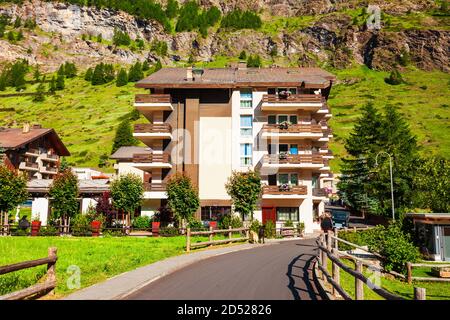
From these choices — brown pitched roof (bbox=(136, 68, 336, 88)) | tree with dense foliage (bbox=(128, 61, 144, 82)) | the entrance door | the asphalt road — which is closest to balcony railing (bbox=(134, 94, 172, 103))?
brown pitched roof (bbox=(136, 68, 336, 88))

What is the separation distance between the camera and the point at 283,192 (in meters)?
40.4

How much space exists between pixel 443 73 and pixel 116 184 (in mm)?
175684

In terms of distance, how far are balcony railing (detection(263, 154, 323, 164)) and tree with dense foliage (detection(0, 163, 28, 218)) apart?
23.5 m

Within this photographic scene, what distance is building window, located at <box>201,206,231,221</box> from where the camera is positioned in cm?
4169

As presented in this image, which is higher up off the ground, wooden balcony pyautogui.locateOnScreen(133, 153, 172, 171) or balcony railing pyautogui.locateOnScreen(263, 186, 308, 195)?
wooden balcony pyautogui.locateOnScreen(133, 153, 172, 171)

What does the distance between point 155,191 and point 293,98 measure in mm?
17566

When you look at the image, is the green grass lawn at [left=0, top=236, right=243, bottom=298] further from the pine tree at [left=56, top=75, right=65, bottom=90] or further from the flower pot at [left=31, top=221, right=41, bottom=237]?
the pine tree at [left=56, top=75, right=65, bottom=90]

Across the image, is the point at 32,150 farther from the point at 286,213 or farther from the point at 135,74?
the point at 135,74

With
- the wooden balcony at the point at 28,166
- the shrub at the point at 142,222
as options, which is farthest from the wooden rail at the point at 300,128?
the wooden balcony at the point at 28,166

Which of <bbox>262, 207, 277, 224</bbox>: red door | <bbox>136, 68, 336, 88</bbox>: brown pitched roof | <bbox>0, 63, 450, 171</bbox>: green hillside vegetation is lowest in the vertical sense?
<bbox>262, 207, 277, 224</bbox>: red door

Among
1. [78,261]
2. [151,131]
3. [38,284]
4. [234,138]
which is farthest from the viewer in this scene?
[234,138]

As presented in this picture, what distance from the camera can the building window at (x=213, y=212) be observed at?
41.7 m

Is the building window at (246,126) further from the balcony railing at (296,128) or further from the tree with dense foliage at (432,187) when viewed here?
the tree with dense foliage at (432,187)

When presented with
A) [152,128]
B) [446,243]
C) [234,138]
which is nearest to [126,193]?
[152,128]
